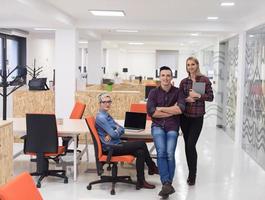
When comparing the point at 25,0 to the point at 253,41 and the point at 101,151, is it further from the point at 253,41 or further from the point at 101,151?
the point at 253,41

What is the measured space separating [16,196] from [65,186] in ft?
10.8

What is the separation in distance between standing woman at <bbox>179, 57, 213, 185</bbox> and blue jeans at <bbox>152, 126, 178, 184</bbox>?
1.34ft

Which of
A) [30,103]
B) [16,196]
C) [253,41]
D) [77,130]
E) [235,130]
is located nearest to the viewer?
[16,196]

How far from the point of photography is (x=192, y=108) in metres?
5.05

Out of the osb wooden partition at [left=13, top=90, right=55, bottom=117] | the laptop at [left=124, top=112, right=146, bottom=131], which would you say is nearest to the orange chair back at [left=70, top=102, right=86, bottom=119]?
the laptop at [left=124, top=112, right=146, bottom=131]

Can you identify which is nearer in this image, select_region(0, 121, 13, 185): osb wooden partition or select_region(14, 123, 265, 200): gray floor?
select_region(0, 121, 13, 185): osb wooden partition

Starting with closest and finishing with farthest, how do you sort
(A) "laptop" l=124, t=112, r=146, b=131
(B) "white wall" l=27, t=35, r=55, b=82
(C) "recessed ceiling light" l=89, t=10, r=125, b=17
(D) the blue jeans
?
(D) the blue jeans < (A) "laptop" l=124, t=112, r=146, b=131 < (C) "recessed ceiling light" l=89, t=10, r=125, b=17 < (B) "white wall" l=27, t=35, r=55, b=82

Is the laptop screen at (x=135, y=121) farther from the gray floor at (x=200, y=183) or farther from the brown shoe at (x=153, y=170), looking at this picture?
the gray floor at (x=200, y=183)

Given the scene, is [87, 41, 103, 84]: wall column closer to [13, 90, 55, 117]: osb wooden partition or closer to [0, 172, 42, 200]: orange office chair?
[13, 90, 55, 117]: osb wooden partition

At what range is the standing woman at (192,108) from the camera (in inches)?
198

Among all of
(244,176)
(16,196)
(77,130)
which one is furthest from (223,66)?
(16,196)

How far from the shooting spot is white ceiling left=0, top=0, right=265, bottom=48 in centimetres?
610

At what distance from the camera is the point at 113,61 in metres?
19.7

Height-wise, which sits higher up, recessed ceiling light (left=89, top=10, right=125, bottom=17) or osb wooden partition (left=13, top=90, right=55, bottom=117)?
recessed ceiling light (left=89, top=10, right=125, bottom=17)
